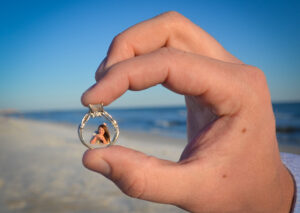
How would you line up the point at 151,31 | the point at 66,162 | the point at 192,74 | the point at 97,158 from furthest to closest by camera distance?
the point at 66,162 → the point at 151,31 → the point at 192,74 → the point at 97,158

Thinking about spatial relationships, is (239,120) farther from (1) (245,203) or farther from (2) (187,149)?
(1) (245,203)

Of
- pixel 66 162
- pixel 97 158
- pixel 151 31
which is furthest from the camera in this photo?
pixel 66 162

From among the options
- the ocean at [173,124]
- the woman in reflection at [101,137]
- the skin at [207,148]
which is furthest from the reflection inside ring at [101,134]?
the ocean at [173,124]

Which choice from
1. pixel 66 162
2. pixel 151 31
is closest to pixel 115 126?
pixel 151 31

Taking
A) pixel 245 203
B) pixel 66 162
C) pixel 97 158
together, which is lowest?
pixel 66 162

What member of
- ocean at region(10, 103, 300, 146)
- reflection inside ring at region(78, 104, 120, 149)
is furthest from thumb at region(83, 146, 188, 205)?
ocean at region(10, 103, 300, 146)

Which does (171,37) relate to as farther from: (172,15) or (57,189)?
Result: (57,189)

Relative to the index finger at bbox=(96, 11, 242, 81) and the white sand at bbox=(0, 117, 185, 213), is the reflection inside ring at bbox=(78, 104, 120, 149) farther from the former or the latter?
the white sand at bbox=(0, 117, 185, 213)

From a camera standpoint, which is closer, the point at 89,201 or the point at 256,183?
the point at 256,183

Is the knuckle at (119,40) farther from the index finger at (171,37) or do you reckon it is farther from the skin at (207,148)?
the skin at (207,148)
